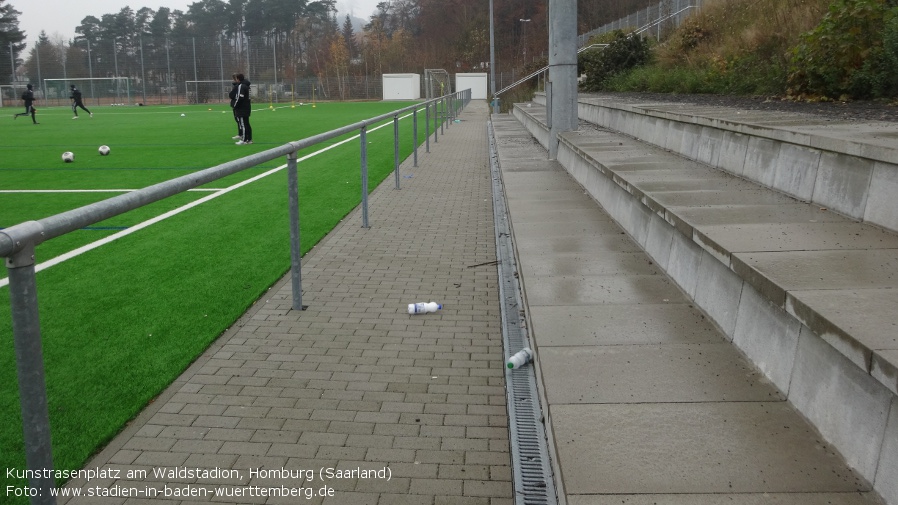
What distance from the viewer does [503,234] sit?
8.00 meters

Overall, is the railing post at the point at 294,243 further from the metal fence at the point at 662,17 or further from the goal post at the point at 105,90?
the goal post at the point at 105,90

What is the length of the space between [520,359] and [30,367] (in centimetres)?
265

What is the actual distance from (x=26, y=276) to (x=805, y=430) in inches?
104

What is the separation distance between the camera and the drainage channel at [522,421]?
319cm

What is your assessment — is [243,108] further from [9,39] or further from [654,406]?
[9,39]

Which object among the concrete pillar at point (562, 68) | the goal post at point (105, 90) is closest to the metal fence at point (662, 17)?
the concrete pillar at point (562, 68)

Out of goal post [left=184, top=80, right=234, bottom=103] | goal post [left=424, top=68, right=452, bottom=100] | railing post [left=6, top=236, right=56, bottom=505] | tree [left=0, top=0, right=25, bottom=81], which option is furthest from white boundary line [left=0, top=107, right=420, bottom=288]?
tree [left=0, top=0, right=25, bottom=81]

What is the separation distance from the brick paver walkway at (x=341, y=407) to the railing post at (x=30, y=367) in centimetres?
80

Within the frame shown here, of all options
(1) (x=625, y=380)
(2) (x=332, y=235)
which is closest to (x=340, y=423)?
(1) (x=625, y=380)

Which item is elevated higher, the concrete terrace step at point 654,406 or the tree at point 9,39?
the tree at point 9,39

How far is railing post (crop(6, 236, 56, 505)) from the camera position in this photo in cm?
235

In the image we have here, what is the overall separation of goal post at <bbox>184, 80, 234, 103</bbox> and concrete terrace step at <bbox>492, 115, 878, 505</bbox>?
69.5 metres

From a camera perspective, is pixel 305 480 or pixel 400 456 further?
pixel 400 456

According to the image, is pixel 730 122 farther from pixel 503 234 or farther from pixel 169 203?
pixel 169 203
